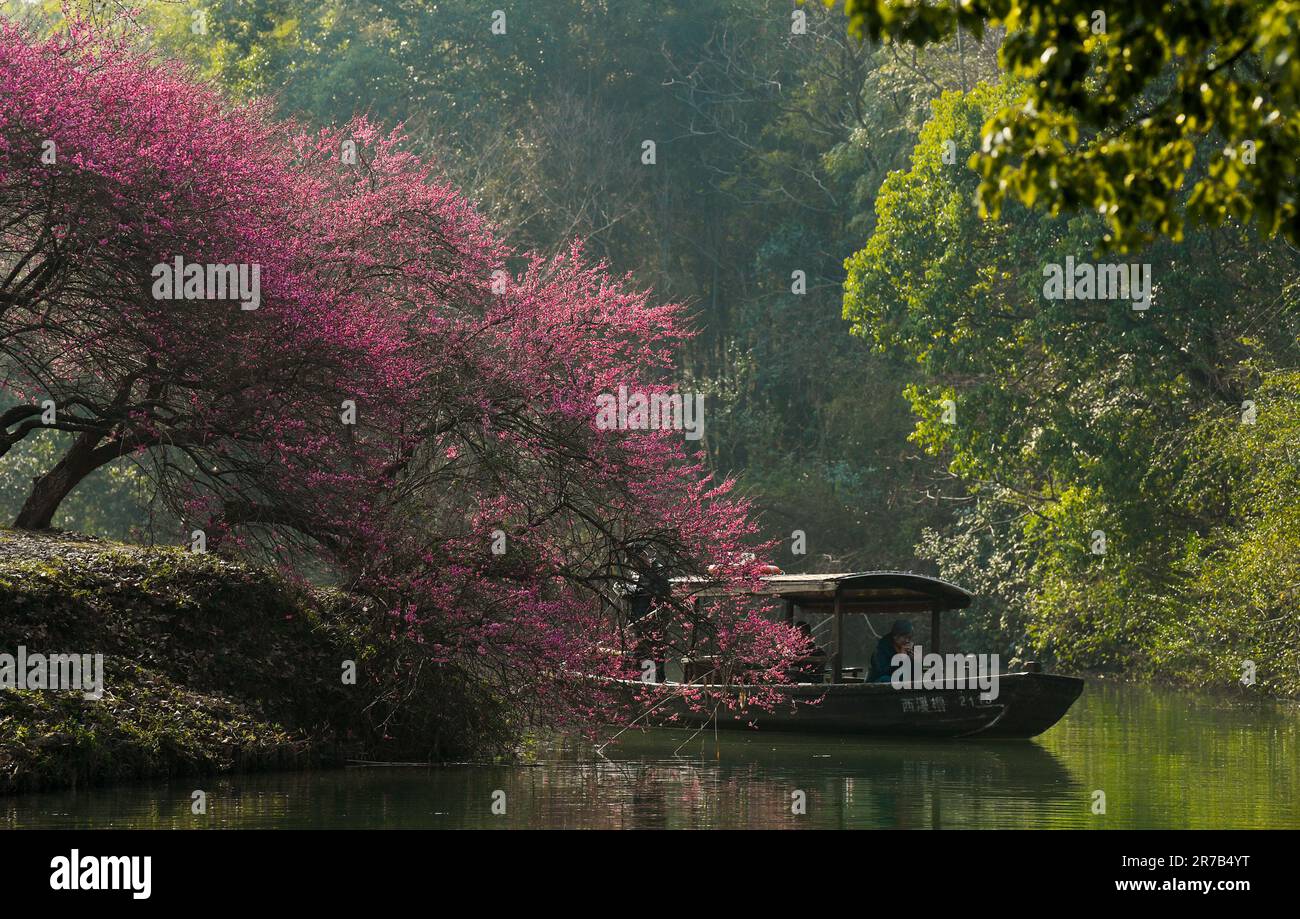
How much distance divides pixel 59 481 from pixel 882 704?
420 inches

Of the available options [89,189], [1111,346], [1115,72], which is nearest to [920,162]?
[1111,346]

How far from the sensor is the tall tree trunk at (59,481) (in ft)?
67.8

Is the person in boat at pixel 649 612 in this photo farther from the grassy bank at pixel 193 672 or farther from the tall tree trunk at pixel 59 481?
the tall tree trunk at pixel 59 481

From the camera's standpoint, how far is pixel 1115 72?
8.34m

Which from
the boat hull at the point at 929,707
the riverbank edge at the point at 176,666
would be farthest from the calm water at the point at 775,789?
the riverbank edge at the point at 176,666

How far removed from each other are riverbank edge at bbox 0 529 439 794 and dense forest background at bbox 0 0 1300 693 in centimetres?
375

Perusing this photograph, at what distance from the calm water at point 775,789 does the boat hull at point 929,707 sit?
26 cm

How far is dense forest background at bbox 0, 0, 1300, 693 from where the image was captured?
2998cm

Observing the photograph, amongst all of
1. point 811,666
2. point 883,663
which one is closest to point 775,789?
point 883,663

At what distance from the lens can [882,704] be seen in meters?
23.8

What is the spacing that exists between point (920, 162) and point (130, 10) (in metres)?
16.8

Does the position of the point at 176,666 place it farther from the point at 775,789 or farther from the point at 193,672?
the point at 775,789

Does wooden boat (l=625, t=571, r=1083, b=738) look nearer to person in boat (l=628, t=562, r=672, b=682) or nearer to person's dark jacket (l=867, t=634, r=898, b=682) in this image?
person's dark jacket (l=867, t=634, r=898, b=682)
